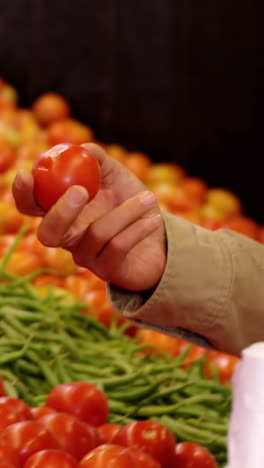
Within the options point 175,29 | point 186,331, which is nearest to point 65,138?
point 175,29

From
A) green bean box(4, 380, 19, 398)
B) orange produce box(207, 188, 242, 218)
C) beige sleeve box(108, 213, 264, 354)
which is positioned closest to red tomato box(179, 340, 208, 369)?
green bean box(4, 380, 19, 398)

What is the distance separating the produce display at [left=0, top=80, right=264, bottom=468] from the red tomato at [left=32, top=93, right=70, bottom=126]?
349mm

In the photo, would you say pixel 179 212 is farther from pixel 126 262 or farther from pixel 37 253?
pixel 126 262

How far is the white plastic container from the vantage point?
0.80 metres

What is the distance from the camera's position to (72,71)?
190 inches

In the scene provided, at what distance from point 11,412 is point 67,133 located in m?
3.07

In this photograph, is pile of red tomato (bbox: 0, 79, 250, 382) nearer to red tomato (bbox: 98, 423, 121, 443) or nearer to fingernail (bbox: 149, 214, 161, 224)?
red tomato (bbox: 98, 423, 121, 443)

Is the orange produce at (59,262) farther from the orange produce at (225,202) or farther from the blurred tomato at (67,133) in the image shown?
the orange produce at (225,202)

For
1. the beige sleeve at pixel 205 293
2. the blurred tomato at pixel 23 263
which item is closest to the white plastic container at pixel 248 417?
the beige sleeve at pixel 205 293

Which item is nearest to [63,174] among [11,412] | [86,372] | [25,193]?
[25,193]

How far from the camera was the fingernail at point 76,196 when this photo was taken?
51.8 inches

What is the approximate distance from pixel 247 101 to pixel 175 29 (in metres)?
0.59

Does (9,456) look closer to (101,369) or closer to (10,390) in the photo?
(10,390)

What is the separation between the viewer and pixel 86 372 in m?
2.35
